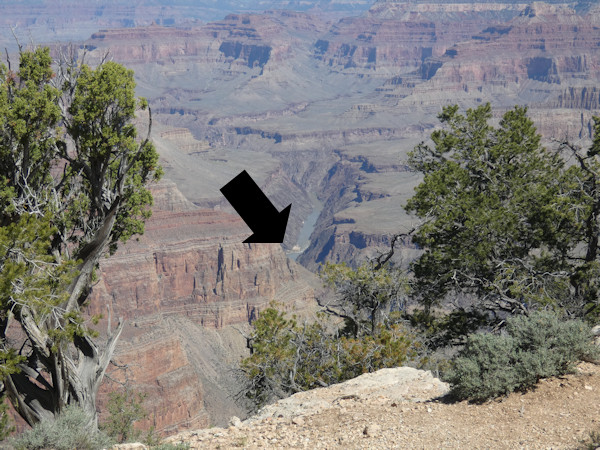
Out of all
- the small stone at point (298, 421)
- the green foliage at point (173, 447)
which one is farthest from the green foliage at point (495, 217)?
the green foliage at point (173, 447)

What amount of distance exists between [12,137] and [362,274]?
42.0ft

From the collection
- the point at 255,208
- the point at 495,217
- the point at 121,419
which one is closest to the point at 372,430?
the point at 255,208

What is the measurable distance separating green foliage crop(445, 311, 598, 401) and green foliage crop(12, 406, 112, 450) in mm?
7735

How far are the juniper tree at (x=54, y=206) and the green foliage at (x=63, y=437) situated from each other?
1.71 metres

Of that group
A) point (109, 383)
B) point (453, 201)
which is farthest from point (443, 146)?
point (109, 383)

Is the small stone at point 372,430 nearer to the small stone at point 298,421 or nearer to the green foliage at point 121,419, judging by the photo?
the small stone at point 298,421

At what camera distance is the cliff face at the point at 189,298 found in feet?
261

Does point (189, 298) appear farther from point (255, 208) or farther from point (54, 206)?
point (255, 208)

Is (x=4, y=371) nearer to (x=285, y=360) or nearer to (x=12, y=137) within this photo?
(x=12, y=137)

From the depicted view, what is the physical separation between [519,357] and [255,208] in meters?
6.39

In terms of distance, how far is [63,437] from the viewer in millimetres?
14008

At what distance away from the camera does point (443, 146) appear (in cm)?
2739

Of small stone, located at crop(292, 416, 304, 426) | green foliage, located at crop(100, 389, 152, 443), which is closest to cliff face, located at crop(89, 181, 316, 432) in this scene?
green foliage, located at crop(100, 389, 152, 443)

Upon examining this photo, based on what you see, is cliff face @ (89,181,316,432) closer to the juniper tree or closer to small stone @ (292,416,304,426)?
the juniper tree
